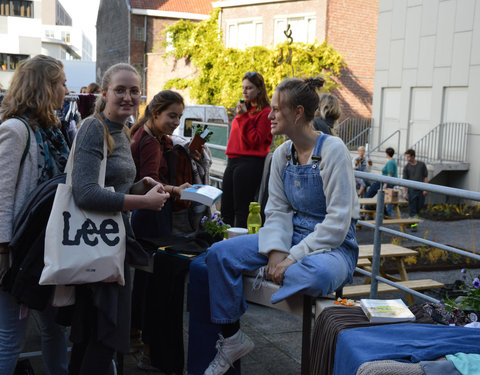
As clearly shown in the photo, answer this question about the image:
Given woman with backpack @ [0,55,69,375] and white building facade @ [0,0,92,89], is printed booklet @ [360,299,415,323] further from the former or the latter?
white building facade @ [0,0,92,89]

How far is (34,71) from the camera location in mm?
3027

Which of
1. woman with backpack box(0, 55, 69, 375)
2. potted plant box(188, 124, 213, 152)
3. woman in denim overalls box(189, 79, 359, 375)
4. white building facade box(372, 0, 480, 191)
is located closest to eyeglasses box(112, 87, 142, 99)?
woman with backpack box(0, 55, 69, 375)

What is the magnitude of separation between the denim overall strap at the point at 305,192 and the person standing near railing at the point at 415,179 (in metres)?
11.6

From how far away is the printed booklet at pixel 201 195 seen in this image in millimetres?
3403

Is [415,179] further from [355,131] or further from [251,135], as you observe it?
[251,135]

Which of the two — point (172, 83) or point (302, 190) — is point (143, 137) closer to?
point (302, 190)

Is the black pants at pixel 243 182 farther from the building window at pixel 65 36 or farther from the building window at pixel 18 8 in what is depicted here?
the building window at pixel 65 36

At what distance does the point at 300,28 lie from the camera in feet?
79.0

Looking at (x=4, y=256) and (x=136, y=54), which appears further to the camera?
(x=136, y=54)

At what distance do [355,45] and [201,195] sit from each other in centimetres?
2244

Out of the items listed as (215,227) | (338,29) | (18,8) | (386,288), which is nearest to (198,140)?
(215,227)

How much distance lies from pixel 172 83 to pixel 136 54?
4822mm

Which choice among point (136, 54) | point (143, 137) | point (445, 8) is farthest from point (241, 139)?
point (136, 54)

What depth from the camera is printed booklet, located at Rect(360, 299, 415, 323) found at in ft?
7.91
